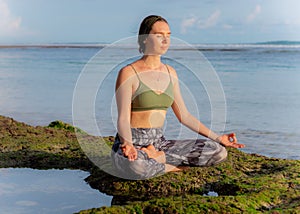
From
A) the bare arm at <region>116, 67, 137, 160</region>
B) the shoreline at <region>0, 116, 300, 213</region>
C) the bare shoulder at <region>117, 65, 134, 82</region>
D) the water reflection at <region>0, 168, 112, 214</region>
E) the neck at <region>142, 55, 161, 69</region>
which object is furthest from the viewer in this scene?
the neck at <region>142, 55, 161, 69</region>

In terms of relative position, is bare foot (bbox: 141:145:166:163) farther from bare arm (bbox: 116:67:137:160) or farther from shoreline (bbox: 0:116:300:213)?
bare arm (bbox: 116:67:137:160)

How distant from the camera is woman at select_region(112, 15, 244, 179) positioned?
486 cm

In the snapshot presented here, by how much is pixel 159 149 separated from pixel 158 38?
1087 mm

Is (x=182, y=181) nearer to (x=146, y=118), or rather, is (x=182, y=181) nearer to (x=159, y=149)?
(x=159, y=149)

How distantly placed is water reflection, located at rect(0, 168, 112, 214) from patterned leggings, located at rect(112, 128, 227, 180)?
0.34 meters

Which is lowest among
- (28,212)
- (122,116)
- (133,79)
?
(28,212)

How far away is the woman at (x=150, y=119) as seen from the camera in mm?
4855

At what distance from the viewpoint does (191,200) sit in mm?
4176

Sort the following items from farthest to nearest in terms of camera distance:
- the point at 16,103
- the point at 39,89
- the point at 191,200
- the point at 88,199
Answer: the point at 39,89 → the point at 16,103 → the point at 88,199 → the point at 191,200

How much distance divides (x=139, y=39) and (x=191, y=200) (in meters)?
1.65

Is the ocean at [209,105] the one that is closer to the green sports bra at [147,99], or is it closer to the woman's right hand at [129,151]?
the green sports bra at [147,99]

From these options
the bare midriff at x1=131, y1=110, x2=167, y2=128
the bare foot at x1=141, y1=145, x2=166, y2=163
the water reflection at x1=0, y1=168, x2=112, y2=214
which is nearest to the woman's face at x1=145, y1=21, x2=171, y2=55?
the bare midriff at x1=131, y1=110, x2=167, y2=128

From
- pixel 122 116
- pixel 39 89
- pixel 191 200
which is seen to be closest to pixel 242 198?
pixel 191 200

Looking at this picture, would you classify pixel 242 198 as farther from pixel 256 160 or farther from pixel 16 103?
pixel 16 103
